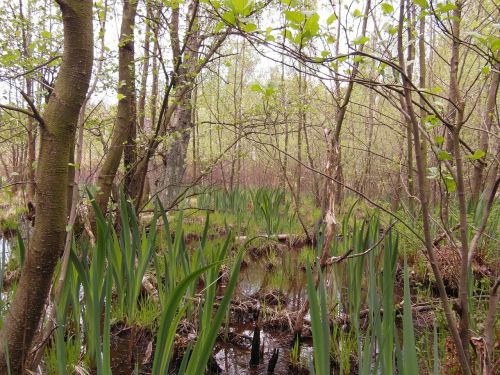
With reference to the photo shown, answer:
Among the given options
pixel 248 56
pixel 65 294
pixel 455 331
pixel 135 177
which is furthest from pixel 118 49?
pixel 248 56

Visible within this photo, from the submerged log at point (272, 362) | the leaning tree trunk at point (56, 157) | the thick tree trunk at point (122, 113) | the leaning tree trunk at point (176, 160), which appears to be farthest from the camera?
the leaning tree trunk at point (176, 160)

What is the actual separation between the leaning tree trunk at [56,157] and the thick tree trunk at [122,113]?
172 centimetres

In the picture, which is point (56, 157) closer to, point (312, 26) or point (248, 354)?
point (312, 26)

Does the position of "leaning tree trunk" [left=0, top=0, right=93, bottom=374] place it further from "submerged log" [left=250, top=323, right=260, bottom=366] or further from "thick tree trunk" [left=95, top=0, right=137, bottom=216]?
"thick tree trunk" [left=95, top=0, right=137, bottom=216]

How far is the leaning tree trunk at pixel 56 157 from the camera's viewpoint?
116 centimetres

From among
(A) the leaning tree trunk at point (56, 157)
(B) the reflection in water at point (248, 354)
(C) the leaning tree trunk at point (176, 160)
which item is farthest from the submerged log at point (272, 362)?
(C) the leaning tree trunk at point (176, 160)

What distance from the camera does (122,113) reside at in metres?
3.05

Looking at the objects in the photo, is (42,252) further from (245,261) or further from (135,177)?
(245,261)

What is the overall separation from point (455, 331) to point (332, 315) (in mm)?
1341

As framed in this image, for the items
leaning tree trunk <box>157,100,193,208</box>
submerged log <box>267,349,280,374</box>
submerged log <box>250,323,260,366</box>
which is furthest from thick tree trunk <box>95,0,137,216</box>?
submerged log <box>267,349,280,374</box>

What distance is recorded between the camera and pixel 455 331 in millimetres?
1312

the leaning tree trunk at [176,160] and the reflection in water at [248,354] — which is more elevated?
the leaning tree trunk at [176,160]

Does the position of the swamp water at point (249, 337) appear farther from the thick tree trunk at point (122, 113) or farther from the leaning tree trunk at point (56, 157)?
the thick tree trunk at point (122, 113)

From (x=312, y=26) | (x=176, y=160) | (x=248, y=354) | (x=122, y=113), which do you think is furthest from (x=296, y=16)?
(x=176, y=160)
